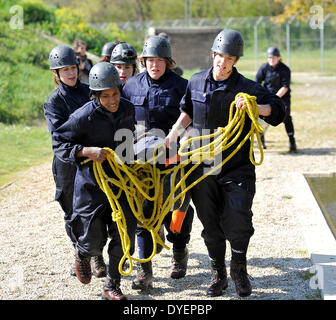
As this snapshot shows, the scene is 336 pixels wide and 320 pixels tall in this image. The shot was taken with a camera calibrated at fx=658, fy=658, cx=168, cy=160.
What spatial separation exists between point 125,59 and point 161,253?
2.00 m

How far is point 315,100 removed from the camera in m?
19.6

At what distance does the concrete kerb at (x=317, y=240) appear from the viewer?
5477 millimetres

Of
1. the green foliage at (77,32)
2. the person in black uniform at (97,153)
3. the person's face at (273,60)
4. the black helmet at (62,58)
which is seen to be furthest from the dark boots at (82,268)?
the green foliage at (77,32)

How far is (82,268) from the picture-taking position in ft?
17.8

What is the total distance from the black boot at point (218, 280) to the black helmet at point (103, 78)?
5.57ft

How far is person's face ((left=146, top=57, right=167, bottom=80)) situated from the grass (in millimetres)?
4945

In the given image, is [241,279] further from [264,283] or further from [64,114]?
[64,114]

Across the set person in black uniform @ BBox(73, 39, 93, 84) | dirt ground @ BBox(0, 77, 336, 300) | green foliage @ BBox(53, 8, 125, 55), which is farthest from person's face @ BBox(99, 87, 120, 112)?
green foliage @ BBox(53, 8, 125, 55)

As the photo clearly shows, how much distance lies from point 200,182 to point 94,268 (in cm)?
141

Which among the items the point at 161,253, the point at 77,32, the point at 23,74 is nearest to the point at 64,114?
the point at 161,253

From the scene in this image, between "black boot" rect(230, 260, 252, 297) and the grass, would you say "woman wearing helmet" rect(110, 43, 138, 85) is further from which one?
the grass

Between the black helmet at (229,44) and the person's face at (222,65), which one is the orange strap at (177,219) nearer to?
the person's face at (222,65)

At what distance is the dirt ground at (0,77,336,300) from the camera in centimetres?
554

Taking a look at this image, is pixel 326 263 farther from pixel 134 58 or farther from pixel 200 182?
pixel 134 58
